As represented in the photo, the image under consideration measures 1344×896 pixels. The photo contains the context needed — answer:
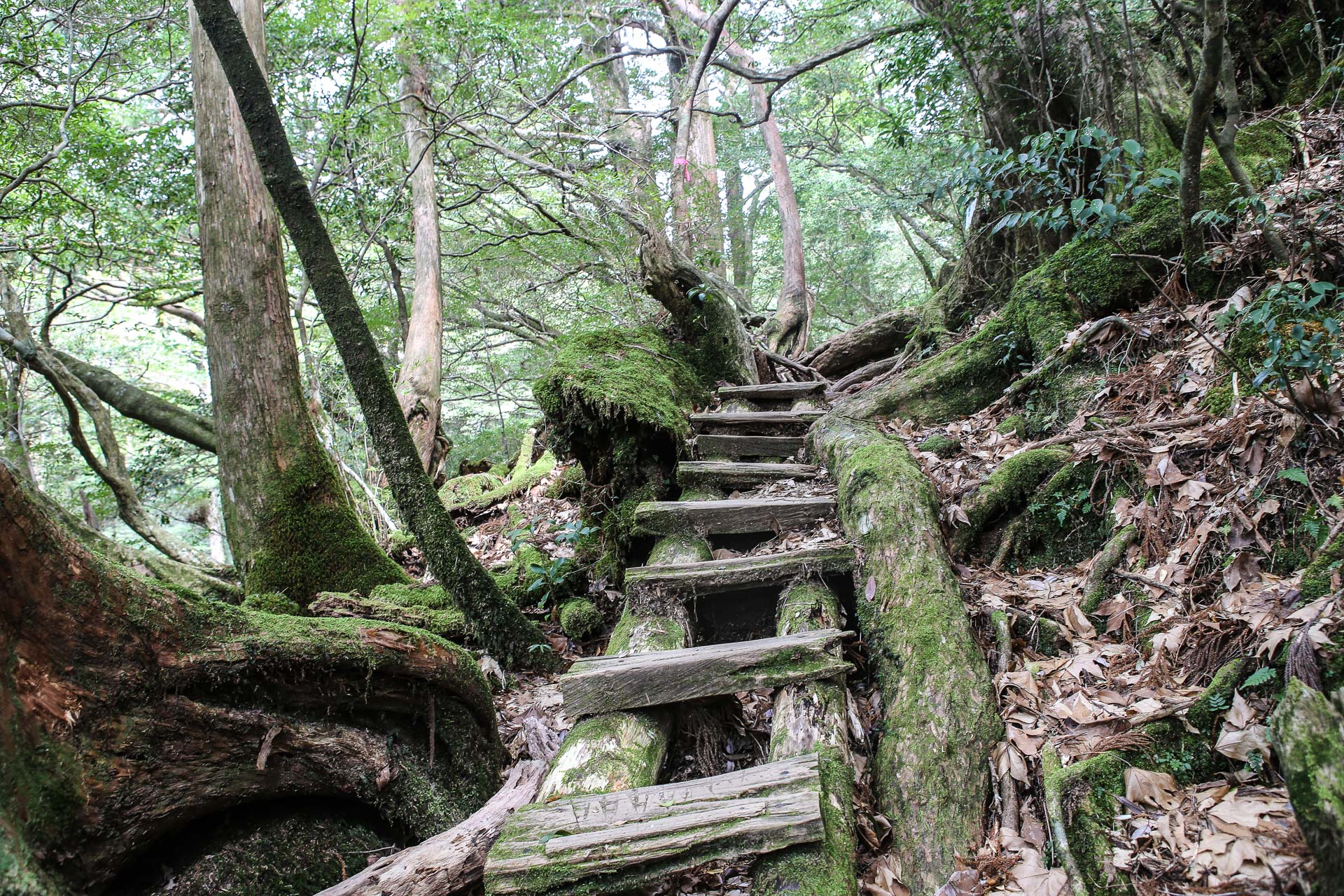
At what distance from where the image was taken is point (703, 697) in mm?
2598

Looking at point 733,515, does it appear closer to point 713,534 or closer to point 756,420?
point 713,534

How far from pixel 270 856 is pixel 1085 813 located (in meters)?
2.53

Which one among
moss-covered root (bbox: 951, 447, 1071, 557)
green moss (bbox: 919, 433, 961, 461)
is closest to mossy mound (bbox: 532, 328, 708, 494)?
green moss (bbox: 919, 433, 961, 461)

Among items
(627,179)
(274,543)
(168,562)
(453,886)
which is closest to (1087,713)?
(453,886)

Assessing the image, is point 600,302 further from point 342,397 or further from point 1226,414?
point 1226,414

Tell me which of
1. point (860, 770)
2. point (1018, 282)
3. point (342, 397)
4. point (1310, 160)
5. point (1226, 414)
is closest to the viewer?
point (860, 770)

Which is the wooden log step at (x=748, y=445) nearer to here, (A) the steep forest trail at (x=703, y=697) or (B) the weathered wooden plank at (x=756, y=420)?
(B) the weathered wooden plank at (x=756, y=420)

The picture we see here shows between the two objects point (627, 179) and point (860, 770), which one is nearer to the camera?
point (860, 770)

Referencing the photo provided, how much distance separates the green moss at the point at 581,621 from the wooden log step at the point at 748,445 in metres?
1.69

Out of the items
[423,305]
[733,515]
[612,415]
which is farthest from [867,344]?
[423,305]

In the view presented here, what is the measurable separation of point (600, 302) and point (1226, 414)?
→ 370 inches

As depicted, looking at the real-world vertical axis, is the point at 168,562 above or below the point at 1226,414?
below

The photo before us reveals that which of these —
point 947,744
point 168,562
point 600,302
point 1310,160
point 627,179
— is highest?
point 627,179

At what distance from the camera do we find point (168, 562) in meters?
5.17
